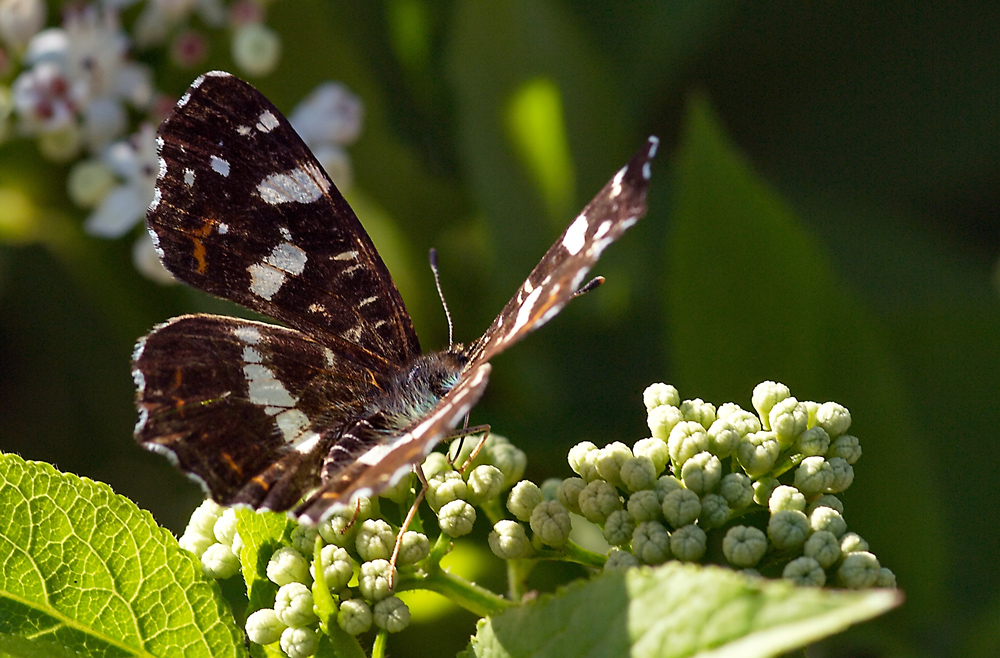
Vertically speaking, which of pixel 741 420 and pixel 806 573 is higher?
pixel 741 420

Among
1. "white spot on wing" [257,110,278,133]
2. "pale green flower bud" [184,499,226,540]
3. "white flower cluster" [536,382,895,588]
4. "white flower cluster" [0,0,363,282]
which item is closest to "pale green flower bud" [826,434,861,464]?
"white flower cluster" [536,382,895,588]

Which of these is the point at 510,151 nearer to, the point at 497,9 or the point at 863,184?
the point at 497,9

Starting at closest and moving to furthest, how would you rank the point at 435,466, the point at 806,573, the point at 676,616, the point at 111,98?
the point at 676,616, the point at 806,573, the point at 435,466, the point at 111,98

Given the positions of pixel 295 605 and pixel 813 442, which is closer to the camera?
pixel 295 605

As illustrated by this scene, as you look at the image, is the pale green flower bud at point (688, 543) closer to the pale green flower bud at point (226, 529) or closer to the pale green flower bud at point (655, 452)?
the pale green flower bud at point (655, 452)

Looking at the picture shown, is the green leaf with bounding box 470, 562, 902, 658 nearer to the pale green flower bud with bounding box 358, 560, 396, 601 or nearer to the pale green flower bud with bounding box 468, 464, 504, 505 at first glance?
the pale green flower bud with bounding box 358, 560, 396, 601

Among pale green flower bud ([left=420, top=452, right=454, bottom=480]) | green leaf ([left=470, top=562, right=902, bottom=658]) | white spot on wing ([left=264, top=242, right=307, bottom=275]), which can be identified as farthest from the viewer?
white spot on wing ([left=264, top=242, right=307, bottom=275])

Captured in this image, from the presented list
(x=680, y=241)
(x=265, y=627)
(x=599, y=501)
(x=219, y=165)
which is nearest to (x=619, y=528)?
(x=599, y=501)

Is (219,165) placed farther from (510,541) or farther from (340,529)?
(510,541)
